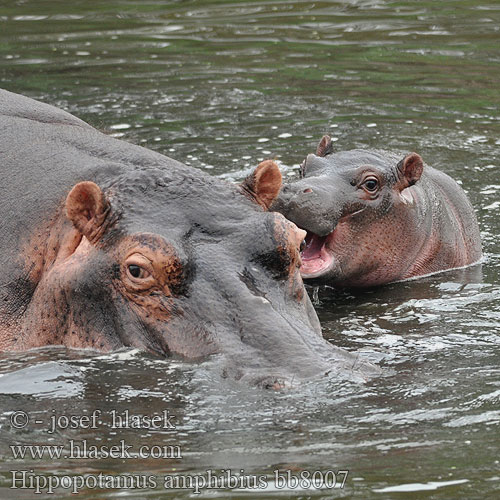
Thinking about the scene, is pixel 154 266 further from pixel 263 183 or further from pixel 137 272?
pixel 263 183

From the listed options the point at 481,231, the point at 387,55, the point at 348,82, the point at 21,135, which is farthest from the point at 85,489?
the point at 387,55

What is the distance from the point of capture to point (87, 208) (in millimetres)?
6418

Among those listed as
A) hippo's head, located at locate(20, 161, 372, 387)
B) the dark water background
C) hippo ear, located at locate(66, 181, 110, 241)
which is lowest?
the dark water background

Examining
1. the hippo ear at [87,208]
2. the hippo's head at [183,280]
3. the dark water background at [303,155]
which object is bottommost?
the dark water background at [303,155]

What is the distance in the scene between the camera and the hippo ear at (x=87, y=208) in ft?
20.7

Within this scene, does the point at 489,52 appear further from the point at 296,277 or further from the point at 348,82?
the point at 296,277

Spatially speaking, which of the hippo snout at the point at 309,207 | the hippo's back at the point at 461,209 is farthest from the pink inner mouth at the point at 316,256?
the hippo's back at the point at 461,209

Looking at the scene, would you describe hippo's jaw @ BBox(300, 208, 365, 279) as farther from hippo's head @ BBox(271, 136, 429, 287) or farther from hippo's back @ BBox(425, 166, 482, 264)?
hippo's back @ BBox(425, 166, 482, 264)

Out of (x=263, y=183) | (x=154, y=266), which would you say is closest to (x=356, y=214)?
(x=263, y=183)

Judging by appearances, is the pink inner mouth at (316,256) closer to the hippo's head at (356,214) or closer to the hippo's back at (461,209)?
the hippo's head at (356,214)

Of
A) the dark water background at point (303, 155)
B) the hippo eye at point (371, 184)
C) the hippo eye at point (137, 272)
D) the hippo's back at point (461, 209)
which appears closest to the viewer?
the dark water background at point (303, 155)

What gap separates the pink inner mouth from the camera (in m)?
8.69

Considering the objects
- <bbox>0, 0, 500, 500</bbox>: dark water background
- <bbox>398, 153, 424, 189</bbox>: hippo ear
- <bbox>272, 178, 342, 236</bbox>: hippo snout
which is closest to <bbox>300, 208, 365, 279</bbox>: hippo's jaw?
<bbox>272, 178, 342, 236</bbox>: hippo snout

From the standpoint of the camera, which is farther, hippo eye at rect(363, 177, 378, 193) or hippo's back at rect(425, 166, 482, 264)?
hippo's back at rect(425, 166, 482, 264)
